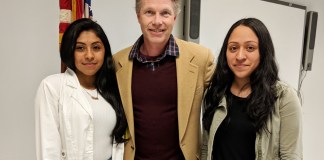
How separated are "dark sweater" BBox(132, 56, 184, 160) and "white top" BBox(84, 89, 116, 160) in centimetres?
14

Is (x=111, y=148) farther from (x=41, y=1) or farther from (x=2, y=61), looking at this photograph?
(x=41, y=1)

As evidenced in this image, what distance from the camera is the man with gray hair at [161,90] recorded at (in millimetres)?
1336

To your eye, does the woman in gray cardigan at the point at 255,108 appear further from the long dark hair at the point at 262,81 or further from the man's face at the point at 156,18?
the man's face at the point at 156,18

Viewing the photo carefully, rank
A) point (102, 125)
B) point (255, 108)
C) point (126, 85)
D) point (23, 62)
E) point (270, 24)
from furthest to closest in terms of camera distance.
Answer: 1. point (270, 24)
2. point (23, 62)
3. point (126, 85)
4. point (102, 125)
5. point (255, 108)

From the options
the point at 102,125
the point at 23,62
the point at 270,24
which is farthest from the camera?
the point at 270,24

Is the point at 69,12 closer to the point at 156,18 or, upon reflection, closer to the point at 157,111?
the point at 156,18

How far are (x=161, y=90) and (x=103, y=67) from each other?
31 cm

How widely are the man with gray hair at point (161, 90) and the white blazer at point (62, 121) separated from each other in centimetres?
23

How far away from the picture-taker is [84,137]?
1198 millimetres

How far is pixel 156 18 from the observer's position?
130cm

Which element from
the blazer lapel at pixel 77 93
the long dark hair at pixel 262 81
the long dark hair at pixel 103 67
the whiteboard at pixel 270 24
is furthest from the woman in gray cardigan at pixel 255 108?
the whiteboard at pixel 270 24

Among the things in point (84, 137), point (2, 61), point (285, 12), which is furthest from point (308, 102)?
point (2, 61)

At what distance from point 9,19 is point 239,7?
1.80 m

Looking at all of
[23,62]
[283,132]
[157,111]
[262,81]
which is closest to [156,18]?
[157,111]
